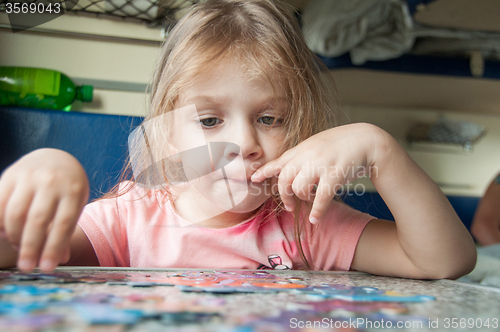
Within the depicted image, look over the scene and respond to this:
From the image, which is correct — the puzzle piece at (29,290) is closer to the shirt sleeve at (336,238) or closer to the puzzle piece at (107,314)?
the puzzle piece at (107,314)

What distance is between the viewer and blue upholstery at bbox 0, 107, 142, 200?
0.76 m

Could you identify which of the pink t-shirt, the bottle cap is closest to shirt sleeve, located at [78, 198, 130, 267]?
the pink t-shirt

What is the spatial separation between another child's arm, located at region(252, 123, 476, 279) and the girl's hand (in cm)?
23

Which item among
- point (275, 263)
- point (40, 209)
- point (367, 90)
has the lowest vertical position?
point (275, 263)

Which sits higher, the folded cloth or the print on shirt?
the folded cloth

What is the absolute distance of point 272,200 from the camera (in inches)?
25.5

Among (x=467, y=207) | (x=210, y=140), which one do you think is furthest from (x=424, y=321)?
(x=467, y=207)

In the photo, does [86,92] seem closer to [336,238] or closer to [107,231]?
[107,231]

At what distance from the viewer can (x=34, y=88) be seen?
836mm

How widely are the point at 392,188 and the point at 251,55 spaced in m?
0.29

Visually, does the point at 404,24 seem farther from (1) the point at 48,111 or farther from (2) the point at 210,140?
(1) the point at 48,111

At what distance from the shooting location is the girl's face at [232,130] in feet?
1.69

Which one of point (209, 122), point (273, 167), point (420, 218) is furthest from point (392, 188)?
point (209, 122)

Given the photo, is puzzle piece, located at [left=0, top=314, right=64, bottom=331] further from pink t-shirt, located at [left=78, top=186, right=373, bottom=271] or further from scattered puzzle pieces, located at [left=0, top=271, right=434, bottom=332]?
pink t-shirt, located at [left=78, top=186, right=373, bottom=271]
